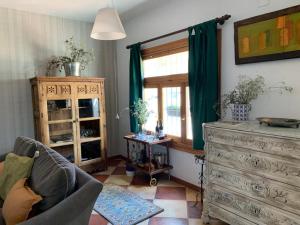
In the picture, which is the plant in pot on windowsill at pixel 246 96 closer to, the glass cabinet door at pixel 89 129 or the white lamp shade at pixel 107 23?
the white lamp shade at pixel 107 23

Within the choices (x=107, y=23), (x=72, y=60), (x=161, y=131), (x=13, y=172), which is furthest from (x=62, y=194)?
(x=72, y=60)

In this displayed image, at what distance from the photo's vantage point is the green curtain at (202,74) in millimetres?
2612

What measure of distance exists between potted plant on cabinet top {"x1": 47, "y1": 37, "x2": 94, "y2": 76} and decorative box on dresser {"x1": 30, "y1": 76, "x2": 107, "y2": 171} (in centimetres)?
18

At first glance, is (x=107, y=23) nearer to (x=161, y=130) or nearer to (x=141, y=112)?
(x=141, y=112)

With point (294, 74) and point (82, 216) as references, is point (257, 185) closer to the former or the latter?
point (294, 74)

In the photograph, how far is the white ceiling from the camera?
10.6 feet

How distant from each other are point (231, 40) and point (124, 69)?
2.16m

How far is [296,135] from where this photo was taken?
1.62 metres

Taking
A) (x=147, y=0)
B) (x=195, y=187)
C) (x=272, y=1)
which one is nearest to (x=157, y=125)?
(x=195, y=187)

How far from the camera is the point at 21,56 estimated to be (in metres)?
3.59

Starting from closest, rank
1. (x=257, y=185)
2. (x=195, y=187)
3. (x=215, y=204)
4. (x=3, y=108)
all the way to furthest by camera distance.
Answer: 1. (x=257, y=185)
2. (x=215, y=204)
3. (x=195, y=187)
4. (x=3, y=108)

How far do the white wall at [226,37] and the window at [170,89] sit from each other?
0.77ft

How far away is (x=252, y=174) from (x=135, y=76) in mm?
2379

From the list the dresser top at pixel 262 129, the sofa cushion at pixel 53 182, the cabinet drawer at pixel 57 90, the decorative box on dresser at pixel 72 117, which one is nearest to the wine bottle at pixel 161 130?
the decorative box on dresser at pixel 72 117
